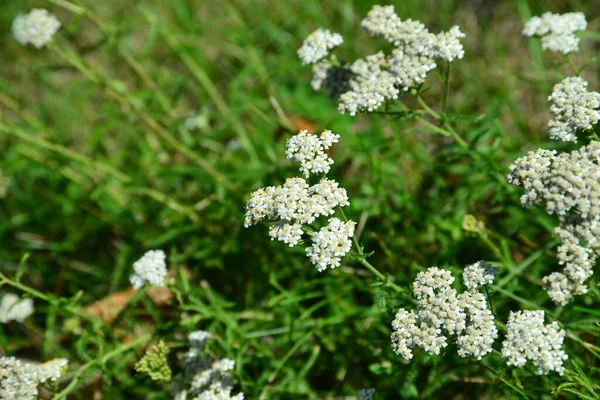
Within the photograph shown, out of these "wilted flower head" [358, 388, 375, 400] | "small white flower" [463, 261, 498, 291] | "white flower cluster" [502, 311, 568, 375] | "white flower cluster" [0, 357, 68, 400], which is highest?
"small white flower" [463, 261, 498, 291]

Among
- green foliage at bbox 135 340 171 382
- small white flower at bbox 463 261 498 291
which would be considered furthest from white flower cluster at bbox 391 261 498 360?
green foliage at bbox 135 340 171 382

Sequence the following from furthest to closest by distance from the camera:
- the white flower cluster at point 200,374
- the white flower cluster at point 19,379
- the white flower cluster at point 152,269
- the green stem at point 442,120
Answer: the white flower cluster at point 152,269 < the white flower cluster at point 200,374 < the green stem at point 442,120 < the white flower cluster at point 19,379

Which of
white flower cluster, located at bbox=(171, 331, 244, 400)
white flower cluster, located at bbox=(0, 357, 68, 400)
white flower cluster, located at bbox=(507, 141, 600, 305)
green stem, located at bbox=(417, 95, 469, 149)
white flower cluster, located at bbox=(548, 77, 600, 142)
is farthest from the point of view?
white flower cluster, located at bbox=(171, 331, 244, 400)

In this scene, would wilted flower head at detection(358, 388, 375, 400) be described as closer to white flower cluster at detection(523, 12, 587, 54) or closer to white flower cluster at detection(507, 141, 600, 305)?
white flower cluster at detection(507, 141, 600, 305)

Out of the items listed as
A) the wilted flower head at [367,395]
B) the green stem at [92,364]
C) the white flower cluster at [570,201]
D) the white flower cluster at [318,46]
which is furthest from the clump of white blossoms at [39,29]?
the white flower cluster at [570,201]

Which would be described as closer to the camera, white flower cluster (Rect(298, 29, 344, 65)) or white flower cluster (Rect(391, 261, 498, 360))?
white flower cluster (Rect(391, 261, 498, 360))

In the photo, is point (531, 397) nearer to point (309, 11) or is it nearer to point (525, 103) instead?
point (525, 103)

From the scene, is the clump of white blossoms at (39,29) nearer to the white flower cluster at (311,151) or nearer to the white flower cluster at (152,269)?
the white flower cluster at (152,269)
